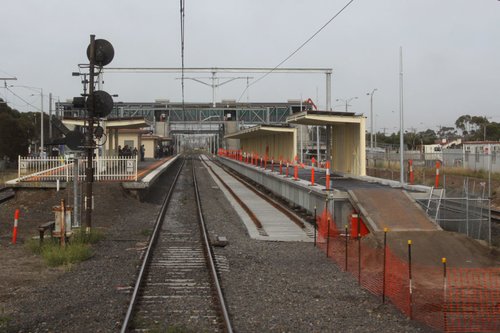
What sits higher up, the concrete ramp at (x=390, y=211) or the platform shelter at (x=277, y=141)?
the platform shelter at (x=277, y=141)

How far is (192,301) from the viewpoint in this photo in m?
7.83

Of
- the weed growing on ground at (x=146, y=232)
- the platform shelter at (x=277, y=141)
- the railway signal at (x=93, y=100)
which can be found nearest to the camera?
the railway signal at (x=93, y=100)

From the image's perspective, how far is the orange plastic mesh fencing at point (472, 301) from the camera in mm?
6809

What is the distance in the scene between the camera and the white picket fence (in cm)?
2220

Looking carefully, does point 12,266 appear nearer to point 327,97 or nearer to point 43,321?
point 43,321

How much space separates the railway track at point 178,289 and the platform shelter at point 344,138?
322 inches

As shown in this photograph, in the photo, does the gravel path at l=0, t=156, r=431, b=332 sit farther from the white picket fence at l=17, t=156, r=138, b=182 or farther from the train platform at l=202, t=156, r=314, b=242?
the white picket fence at l=17, t=156, r=138, b=182

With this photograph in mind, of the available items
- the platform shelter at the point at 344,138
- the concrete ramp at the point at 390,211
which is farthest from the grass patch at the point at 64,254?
the platform shelter at the point at 344,138

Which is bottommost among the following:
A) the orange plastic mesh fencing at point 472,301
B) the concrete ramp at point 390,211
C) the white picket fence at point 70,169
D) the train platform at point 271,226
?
the orange plastic mesh fencing at point 472,301

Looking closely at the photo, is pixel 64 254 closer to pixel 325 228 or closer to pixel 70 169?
pixel 325 228

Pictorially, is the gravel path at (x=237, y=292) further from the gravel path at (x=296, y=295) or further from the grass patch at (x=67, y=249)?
the grass patch at (x=67, y=249)

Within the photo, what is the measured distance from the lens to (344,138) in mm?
22812

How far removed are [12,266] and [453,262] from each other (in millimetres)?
8459

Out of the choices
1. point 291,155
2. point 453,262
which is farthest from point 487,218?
point 291,155
